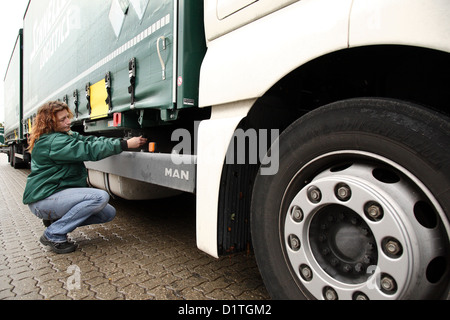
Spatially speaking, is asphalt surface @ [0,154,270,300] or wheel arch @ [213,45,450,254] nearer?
wheel arch @ [213,45,450,254]

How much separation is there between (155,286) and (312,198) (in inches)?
49.7

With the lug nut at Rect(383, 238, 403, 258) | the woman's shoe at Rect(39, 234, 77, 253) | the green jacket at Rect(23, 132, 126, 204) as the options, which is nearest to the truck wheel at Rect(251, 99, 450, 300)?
the lug nut at Rect(383, 238, 403, 258)

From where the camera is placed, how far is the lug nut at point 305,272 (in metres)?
1.19

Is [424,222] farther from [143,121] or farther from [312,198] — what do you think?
[143,121]

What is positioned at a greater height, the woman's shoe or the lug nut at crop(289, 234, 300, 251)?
the lug nut at crop(289, 234, 300, 251)

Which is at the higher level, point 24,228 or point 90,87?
point 90,87

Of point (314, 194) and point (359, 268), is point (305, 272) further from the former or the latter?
point (314, 194)

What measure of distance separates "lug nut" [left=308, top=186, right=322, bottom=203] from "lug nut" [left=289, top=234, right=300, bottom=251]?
0.57ft

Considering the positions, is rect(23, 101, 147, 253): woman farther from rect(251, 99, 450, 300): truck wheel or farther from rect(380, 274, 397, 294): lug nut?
rect(380, 274, 397, 294): lug nut

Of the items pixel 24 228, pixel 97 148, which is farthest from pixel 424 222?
pixel 24 228

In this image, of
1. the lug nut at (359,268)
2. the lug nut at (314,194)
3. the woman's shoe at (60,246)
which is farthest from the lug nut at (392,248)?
the woman's shoe at (60,246)

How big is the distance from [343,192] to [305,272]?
36cm

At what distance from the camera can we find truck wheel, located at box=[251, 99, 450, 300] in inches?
36.0

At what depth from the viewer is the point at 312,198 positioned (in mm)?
1173
